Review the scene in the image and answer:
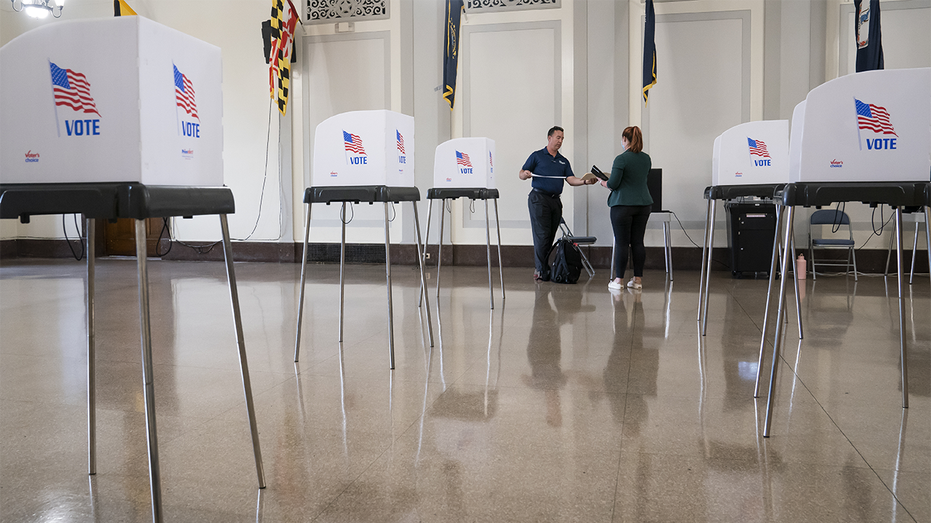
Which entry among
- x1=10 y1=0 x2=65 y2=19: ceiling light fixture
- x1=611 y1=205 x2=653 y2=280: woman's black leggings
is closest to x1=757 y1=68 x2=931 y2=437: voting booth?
x1=611 y1=205 x2=653 y2=280: woman's black leggings

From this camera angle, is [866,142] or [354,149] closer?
[866,142]

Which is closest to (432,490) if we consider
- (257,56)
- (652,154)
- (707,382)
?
(707,382)

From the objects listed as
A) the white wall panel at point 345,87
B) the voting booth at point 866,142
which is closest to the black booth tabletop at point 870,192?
the voting booth at point 866,142

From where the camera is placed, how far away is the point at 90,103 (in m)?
1.43

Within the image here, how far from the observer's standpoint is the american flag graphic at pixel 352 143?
9.96 ft

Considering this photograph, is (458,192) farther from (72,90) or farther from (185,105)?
(72,90)

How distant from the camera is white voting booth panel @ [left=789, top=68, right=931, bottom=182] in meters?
2.05

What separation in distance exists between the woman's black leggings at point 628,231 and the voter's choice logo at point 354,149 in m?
3.03

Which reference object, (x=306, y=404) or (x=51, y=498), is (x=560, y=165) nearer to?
(x=306, y=404)

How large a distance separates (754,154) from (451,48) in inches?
165

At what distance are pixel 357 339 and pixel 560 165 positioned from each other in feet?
10.9

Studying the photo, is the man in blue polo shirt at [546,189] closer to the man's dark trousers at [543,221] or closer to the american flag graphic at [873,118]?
the man's dark trousers at [543,221]

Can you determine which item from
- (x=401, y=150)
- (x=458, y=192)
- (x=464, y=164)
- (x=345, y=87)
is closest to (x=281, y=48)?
(x=345, y=87)

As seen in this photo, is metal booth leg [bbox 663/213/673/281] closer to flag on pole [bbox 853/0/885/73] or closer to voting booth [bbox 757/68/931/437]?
flag on pole [bbox 853/0/885/73]
